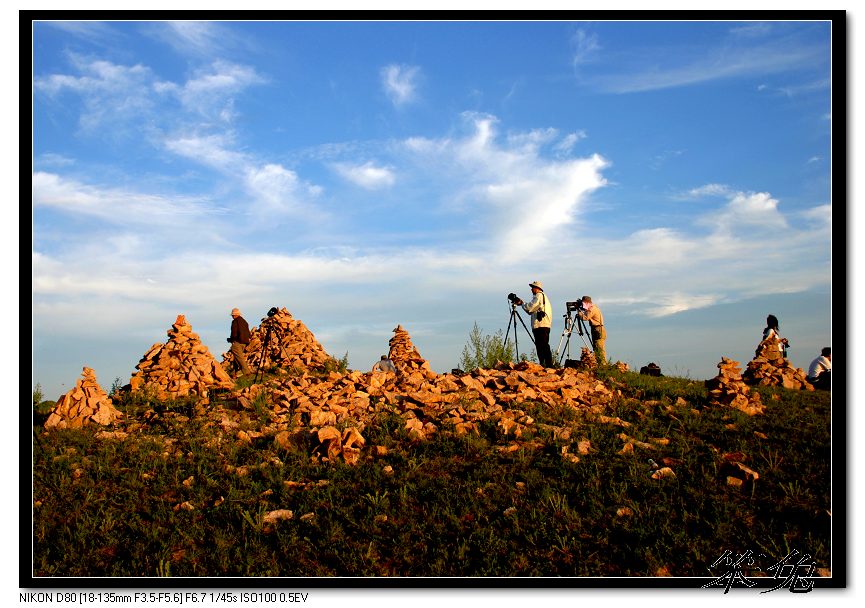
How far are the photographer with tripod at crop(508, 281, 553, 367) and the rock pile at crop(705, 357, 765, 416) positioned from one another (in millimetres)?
4755

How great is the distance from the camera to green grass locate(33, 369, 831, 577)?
677 cm

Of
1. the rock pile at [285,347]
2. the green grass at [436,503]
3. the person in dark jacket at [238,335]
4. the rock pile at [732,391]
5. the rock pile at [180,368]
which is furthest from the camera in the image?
the rock pile at [285,347]

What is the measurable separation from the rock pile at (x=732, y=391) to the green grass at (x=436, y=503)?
91 centimetres

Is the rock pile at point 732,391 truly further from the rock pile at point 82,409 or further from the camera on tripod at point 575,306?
the rock pile at point 82,409

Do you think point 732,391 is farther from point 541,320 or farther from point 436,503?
point 436,503

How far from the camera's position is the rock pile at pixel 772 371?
15.3 meters

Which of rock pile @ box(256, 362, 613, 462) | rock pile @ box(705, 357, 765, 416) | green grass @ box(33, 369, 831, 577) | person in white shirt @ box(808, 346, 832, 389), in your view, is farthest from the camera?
person in white shirt @ box(808, 346, 832, 389)

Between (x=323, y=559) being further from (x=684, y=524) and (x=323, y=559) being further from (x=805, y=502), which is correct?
(x=805, y=502)

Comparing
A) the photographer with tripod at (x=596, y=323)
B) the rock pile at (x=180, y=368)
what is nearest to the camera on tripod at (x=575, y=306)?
the photographer with tripod at (x=596, y=323)

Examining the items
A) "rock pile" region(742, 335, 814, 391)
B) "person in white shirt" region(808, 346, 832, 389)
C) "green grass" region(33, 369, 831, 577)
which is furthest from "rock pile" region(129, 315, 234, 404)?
"person in white shirt" region(808, 346, 832, 389)

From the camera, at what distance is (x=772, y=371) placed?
15727 millimetres

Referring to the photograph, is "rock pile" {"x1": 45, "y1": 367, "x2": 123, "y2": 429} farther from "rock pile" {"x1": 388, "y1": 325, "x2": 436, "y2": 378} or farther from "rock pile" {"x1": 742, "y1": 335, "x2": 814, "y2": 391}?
"rock pile" {"x1": 742, "y1": 335, "x2": 814, "y2": 391}

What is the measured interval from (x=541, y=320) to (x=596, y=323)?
269cm

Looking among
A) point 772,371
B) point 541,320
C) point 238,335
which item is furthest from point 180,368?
point 772,371
